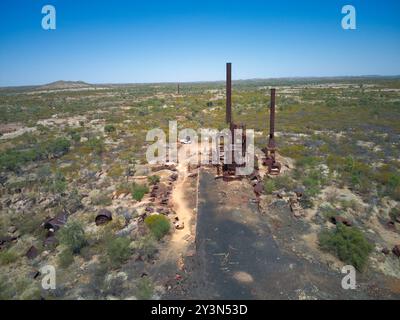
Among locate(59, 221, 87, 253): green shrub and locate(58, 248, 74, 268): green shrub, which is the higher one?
locate(59, 221, 87, 253): green shrub

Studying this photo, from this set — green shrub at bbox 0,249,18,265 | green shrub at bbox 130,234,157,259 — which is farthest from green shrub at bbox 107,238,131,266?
green shrub at bbox 0,249,18,265

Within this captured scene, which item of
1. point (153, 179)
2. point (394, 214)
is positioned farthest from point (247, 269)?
point (153, 179)

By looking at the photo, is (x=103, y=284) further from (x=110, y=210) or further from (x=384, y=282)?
(x=384, y=282)

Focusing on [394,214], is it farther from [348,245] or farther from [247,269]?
[247,269]

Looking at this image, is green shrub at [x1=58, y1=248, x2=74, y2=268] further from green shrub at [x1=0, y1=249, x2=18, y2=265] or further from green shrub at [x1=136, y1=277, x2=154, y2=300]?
green shrub at [x1=136, y1=277, x2=154, y2=300]

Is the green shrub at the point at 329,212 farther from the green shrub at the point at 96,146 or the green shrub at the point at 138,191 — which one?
the green shrub at the point at 96,146
